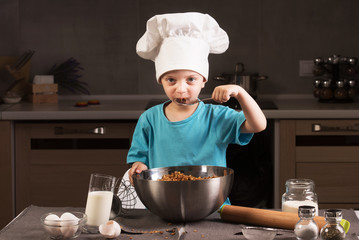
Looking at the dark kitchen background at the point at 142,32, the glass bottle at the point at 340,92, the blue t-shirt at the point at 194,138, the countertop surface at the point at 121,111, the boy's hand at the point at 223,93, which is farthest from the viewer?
the dark kitchen background at the point at 142,32

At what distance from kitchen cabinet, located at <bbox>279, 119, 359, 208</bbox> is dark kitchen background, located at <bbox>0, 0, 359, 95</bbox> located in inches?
24.4

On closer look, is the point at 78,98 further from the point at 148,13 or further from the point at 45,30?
the point at 148,13

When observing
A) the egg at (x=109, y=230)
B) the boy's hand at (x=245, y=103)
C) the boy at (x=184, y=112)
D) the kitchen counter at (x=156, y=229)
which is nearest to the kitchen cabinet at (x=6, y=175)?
the boy at (x=184, y=112)

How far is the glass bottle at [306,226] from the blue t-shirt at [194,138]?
486mm

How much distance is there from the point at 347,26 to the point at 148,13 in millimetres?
1174

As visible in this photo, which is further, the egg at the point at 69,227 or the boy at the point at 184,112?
the boy at the point at 184,112

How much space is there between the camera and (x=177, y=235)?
128 centimetres

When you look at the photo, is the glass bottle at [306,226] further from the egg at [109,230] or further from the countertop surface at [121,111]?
the countertop surface at [121,111]

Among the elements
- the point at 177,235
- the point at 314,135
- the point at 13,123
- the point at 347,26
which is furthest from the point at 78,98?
the point at 177,235

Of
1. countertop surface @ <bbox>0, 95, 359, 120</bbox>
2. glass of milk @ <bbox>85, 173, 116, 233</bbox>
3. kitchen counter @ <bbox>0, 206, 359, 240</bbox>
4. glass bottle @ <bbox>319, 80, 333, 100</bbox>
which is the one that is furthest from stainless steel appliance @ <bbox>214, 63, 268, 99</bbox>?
glass of milk @ <bbox>85, 173, 116, 233</bbox>

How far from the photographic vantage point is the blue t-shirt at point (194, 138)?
5.49 feet

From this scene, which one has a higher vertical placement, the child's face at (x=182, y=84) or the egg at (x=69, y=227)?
the child's face at (x=182, y=84)

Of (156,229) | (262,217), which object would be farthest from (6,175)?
(262,217)

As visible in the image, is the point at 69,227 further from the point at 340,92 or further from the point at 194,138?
the point at 340,92
